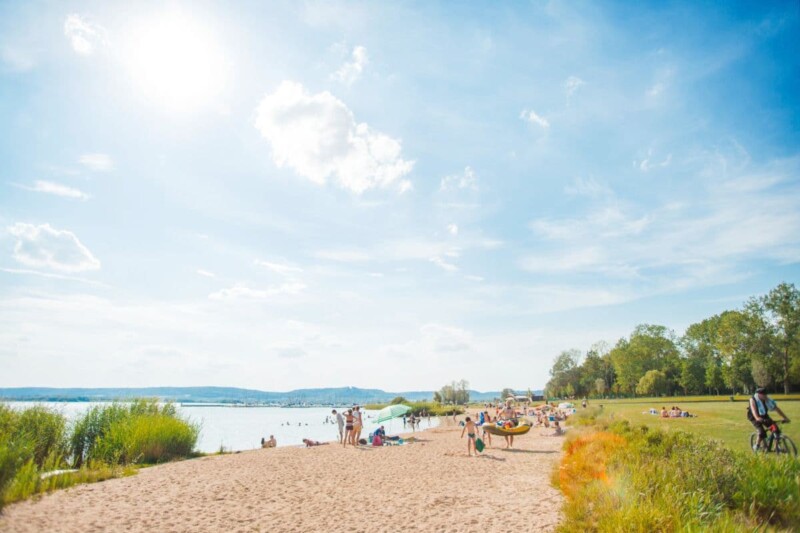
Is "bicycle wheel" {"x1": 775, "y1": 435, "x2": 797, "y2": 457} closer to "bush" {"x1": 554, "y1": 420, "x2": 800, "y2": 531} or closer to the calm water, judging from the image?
"bush" {"x1": 554, "y1": 420, "x2": 800, "y2": 531}

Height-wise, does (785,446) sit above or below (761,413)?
below

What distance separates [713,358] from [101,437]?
98.6 metres

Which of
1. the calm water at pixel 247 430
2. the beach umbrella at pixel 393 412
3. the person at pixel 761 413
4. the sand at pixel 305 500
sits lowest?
the calm water at pixel 247 430

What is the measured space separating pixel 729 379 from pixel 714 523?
3142 inches

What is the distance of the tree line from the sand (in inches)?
2702

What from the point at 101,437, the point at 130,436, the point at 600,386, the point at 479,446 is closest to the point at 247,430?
the point at 101,437

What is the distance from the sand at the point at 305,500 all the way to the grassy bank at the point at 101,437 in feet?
4.95

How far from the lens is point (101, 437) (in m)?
18.4

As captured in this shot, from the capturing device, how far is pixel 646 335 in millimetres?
95875

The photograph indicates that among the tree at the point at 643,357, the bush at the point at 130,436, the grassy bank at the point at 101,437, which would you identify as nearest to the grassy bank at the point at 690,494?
the grassy bank at the point at 101,437

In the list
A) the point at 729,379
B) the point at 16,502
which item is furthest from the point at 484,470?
the point at 729,379

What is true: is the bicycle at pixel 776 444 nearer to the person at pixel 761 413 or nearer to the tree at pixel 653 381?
the person at pixel 761 413

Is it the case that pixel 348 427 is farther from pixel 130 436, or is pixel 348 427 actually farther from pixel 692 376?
pixel 692 376

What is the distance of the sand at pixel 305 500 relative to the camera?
866 centimetres
